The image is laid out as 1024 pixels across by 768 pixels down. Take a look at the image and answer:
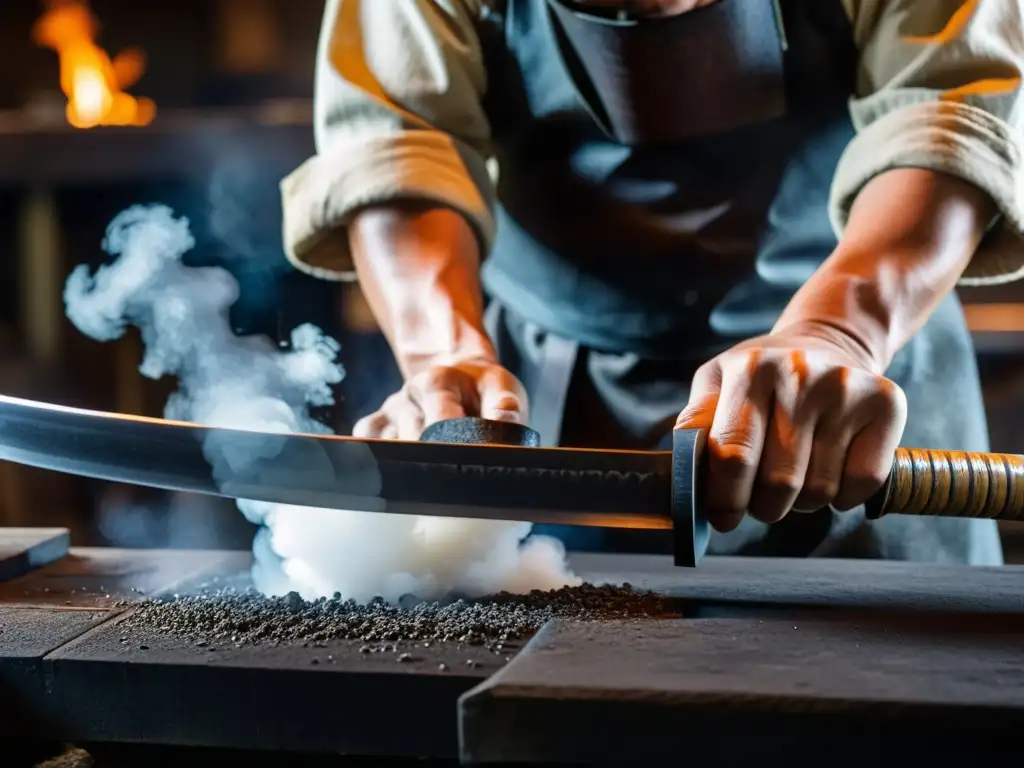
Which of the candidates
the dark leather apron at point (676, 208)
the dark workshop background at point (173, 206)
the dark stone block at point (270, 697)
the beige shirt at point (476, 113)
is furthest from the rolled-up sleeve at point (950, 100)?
the dark workshop background at point (173, 206)

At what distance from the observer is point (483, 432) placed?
1077mm

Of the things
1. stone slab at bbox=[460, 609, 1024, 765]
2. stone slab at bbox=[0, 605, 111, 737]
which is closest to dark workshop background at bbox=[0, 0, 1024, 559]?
stone slab at bbox=[0, 605, 111, 737]

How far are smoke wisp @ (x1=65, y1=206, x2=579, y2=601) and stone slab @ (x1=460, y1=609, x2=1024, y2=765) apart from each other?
0.35 meters

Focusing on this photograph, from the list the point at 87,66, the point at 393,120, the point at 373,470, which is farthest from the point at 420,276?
the point at 87,66

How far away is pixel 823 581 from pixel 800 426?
264 mm

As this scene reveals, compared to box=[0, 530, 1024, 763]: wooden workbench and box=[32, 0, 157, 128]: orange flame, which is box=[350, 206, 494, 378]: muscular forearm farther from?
box=[32, 0, 157, 128]: orange flame

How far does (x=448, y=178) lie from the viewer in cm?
156

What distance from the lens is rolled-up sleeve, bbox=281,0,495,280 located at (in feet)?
5.09

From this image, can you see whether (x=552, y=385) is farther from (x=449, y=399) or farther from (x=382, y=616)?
(x=382, y=616)

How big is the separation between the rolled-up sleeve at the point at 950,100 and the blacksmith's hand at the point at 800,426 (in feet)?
1.39

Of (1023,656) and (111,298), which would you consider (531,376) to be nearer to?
(111,298)

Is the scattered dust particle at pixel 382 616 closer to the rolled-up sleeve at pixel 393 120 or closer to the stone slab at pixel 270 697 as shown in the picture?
the stone slab at pixel 270 697

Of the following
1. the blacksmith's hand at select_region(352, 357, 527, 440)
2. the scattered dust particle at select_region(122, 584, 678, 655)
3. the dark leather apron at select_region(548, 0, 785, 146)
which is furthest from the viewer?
the dark leather apron at select_region(548, 0, 785, 146)

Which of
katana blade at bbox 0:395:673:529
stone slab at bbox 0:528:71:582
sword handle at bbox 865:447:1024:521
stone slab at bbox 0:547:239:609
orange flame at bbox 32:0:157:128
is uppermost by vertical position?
orange flame at bbox 32:0:157:128
